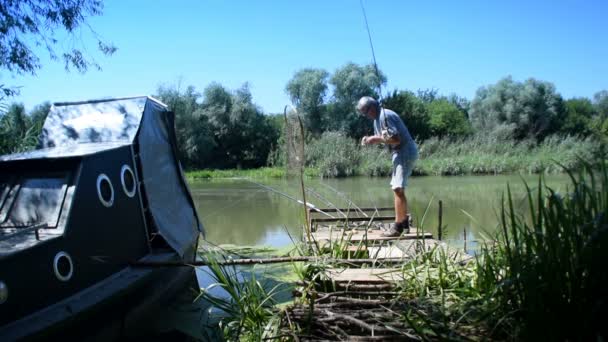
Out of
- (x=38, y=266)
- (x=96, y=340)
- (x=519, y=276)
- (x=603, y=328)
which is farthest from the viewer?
(x=96, y=340)

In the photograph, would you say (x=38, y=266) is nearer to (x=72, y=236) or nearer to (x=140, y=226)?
(x=72, y=236)

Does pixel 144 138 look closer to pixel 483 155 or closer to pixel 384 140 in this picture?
pixel 384 140

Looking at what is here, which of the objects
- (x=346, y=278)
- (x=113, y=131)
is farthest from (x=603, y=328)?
(x=113, y=131)

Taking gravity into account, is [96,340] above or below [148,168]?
below

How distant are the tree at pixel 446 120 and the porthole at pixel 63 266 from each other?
38355 mm

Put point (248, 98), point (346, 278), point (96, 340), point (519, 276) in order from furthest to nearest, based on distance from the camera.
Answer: point (248, 98), point (96, 340), point (346, 278), point (519, 276)

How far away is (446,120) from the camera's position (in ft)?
148

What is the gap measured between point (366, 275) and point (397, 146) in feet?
7.95

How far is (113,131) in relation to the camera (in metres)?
6.07

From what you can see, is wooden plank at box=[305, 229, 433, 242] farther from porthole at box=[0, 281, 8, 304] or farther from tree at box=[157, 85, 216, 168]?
tree at box=[157, 85, 216, 168]

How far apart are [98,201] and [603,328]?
4.21 m

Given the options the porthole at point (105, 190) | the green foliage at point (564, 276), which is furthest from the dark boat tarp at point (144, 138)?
the green foliage at point (564, 276)

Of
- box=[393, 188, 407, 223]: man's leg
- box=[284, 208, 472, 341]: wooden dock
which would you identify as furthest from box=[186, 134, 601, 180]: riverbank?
box=[284, 208, 472, 341]: wooden dock

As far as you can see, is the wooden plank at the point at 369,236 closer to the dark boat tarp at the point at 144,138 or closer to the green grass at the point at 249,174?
the dark boat tarp at the point at 144,138
